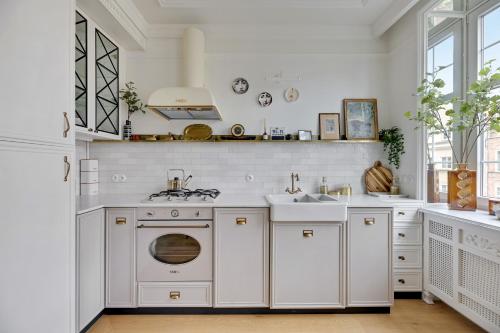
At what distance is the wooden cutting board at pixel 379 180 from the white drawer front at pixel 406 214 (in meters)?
0.51

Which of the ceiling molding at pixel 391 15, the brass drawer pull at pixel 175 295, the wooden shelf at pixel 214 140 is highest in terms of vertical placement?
the ceiling molding at pixel 391 15

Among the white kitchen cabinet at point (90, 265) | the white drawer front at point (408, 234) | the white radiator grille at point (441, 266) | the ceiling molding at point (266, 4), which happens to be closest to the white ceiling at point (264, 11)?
the ceiling molding at point (266, 4)

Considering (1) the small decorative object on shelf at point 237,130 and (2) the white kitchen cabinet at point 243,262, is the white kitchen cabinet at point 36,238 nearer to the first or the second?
(2) the white kitchen cabinet at point 243,262

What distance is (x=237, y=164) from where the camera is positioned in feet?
10.7

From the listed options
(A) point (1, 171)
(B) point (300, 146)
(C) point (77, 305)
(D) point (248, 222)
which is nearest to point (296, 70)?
(B) point (300, 146)

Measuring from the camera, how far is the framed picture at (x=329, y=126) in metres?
3.25

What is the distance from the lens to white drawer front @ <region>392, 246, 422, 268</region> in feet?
9.04

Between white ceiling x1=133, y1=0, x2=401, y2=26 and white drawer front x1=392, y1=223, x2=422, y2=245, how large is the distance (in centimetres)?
227

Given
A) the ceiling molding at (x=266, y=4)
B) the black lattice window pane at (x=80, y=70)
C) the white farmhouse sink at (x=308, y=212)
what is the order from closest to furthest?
the black lattice window pane at (x=80, y=70) < the white farmhouse sink at (x=308, y=212) < the ceiling molding at (x=266, y=4)

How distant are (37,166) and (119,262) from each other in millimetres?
1386

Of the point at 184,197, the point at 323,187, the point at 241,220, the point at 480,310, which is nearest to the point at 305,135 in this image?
the point at 323,187

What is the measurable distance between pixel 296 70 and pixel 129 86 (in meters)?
1.97

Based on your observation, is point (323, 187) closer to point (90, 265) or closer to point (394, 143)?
point (394, 143)

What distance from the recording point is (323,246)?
2.50m
